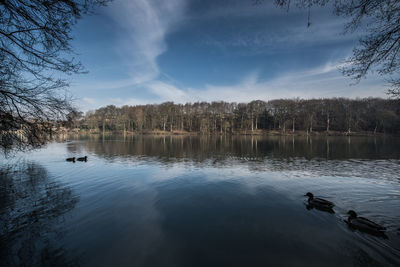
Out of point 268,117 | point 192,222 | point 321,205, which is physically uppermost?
point 268,117

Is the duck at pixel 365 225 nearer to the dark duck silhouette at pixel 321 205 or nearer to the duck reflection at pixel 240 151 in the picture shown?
the dark duck silhouette at pixel 321 205

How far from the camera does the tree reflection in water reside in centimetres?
501

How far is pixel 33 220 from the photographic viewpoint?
23.2 ft

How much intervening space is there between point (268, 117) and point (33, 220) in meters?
92.0

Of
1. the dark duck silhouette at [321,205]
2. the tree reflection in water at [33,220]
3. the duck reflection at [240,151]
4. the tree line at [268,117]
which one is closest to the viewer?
the tree reflection in water at [33,220]

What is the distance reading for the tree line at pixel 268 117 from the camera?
79.8 m

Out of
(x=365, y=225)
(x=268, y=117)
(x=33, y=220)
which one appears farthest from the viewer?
(x=268, y=117)

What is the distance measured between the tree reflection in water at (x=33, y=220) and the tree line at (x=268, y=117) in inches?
3170

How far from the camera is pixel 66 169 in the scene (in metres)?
16.6

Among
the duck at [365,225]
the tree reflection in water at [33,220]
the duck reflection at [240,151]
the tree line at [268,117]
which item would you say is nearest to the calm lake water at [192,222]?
the tree reflection in water at [33,220]

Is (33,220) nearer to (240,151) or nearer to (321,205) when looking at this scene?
(321,205)

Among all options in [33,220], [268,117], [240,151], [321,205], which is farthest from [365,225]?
[268,117]

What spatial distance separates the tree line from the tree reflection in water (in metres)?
80.5

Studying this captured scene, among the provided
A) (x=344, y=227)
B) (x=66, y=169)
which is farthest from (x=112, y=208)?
(x=66, y=169)
